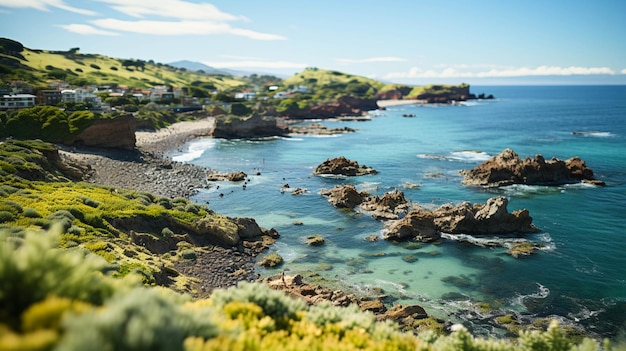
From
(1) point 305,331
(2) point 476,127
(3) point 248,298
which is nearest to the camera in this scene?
Answer: (1) point 305,331

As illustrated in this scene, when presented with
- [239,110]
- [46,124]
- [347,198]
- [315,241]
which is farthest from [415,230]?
[239,110]

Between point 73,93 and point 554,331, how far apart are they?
12677 centimetres

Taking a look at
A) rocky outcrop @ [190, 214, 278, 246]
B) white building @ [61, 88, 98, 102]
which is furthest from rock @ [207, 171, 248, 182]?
white building @ [61, 88, 98, 102]

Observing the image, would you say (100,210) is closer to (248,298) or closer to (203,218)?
(203,218)

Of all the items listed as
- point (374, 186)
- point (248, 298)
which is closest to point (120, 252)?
point (248, 298)

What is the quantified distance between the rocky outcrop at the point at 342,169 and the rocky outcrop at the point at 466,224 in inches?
1087

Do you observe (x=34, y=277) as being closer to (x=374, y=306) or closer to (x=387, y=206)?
(x=374, y=306)

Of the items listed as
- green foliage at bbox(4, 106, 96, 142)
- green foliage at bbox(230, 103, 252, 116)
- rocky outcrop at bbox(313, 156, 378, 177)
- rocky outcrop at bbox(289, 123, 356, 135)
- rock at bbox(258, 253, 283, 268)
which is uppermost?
green foliage at bbox(230, 103, 252, 116)

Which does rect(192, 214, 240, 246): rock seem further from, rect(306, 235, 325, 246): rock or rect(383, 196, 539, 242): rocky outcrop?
rect(383, 196, 539, 242): rocky outcrop

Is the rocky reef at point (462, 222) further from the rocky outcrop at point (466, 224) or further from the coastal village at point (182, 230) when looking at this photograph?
the coastal village at point (182, 230)

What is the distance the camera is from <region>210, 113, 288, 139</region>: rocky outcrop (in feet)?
369

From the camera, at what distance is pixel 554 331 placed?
12133 mm

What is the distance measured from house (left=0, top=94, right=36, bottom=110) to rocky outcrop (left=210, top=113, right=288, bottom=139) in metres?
42.2

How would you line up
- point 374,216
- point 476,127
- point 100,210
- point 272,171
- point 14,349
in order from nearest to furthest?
point 14,349 < point 100,210 < point 374,216 < point 272,171 < point 476,127
